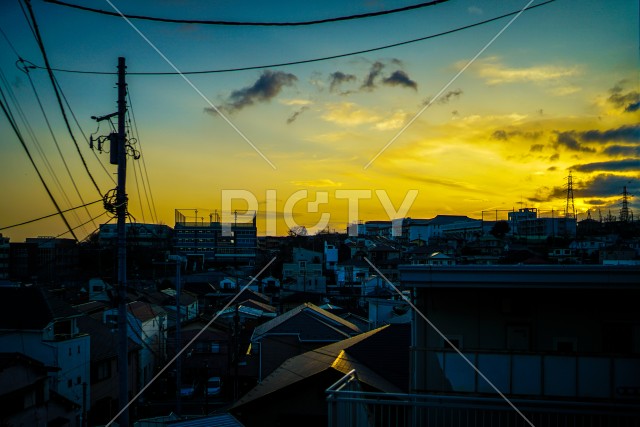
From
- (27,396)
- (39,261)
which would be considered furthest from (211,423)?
(39,261)

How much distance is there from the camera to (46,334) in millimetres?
14703

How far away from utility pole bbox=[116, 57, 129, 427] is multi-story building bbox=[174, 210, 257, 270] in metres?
52.2

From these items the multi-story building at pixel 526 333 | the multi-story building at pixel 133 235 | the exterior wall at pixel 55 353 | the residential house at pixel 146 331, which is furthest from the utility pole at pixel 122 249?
the residential house at pixel 146 331

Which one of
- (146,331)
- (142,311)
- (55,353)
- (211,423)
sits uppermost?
(211,423)

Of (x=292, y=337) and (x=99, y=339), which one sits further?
(x=99, y=339)

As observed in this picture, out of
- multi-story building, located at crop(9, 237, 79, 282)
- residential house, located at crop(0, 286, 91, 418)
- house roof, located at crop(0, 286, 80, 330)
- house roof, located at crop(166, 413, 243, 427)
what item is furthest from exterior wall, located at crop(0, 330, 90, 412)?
multi-story building, located at crop(9, 237, 79, 282)

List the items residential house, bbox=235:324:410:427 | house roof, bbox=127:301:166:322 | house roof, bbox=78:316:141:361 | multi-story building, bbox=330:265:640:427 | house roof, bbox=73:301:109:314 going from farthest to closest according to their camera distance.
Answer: house roof, bbox=73:301:109:314 → house roof, bbox=127:301:166:322 → house roof, bbox=78:316:141:361 → residential house, bbox=235:324:410:427 → multi-story building, bbox=330:265:640:427

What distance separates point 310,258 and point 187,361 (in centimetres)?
2796

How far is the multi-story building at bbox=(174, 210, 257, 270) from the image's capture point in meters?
59.6

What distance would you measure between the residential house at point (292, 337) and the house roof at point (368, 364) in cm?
496

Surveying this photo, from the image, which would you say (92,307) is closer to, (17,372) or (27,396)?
(27,396)

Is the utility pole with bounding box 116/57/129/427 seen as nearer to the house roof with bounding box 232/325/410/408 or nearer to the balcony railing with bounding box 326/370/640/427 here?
the house roof with bounding box 232/325/410/408

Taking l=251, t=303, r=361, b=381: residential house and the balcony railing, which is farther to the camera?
l=251, t=303, r=361, b=381: residential house

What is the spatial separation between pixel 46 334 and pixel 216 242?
46606 mm
